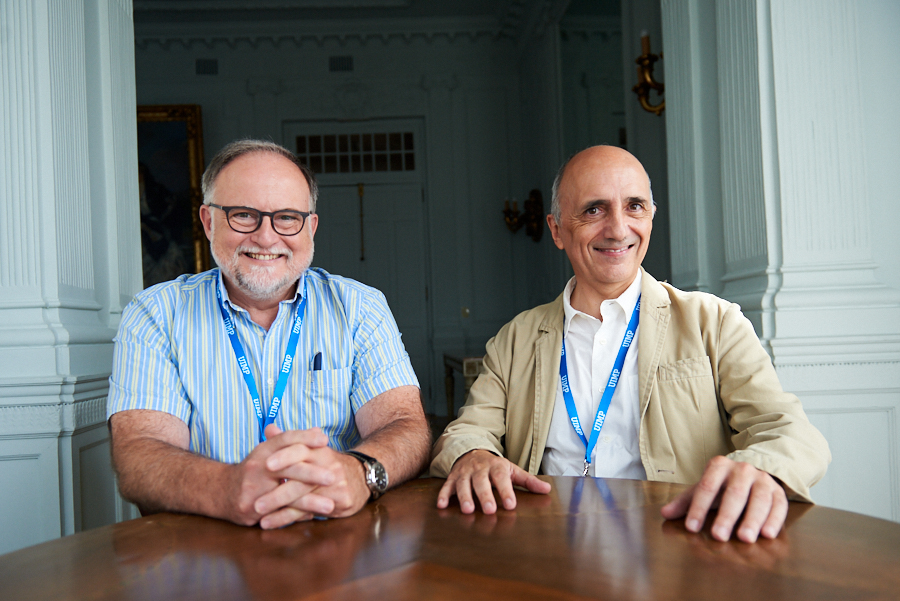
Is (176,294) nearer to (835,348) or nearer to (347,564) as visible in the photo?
(347,564)

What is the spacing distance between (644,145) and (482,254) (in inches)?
155

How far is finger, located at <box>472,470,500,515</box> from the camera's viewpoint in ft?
3.83

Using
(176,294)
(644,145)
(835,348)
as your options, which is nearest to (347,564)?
(176,294)

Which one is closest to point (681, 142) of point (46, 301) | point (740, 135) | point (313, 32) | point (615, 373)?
point (740, 135)

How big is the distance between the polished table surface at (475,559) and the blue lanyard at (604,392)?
0.51m

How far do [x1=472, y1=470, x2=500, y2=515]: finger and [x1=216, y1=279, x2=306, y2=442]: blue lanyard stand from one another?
667 millimetres

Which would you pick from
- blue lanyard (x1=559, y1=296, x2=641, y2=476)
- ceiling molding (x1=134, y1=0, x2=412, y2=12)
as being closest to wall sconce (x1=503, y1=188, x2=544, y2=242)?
ceiling molding (x1=134, y1=0, x2=412, y2=12)

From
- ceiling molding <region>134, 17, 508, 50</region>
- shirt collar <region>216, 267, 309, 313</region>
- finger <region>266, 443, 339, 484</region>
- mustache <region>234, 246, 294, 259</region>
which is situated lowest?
finger <region>266, 443, 339, 484</region>

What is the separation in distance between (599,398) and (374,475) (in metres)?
0.75

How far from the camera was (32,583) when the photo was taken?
907 mm

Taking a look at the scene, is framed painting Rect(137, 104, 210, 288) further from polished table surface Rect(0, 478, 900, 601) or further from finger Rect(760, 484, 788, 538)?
finger Rect(760, 484, 788, 538)

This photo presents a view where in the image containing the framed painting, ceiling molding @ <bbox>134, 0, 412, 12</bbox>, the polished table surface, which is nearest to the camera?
the polished table surface

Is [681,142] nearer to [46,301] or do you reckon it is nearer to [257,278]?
[257,278]

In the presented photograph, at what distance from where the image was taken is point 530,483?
4.18 ft
